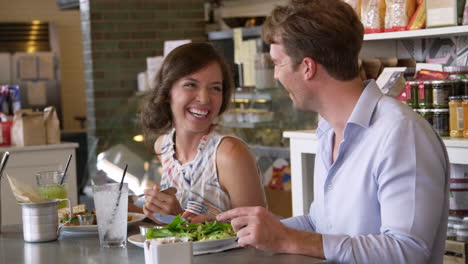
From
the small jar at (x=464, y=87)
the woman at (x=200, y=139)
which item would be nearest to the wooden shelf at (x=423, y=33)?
the small jar at (x=464, y=87)

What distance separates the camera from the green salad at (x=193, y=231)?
1.86 metres

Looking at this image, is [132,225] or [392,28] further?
[392,28]

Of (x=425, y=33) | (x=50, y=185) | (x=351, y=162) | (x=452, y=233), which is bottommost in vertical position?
(x=452, y=233)

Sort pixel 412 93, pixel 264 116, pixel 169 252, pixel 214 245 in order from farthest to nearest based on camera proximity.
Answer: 1. pixel 264 116
2. pixel 412 93
3. pixel 214 245
4. pixel 169 252

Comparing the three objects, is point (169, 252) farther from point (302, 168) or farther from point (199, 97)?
point (302, 168)

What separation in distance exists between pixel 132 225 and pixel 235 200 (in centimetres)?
46

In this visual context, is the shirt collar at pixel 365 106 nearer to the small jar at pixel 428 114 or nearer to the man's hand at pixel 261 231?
the man's hand at pixel 261 231

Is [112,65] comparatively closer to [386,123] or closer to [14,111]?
[14,111]

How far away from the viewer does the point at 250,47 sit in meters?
5.23

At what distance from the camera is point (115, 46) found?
6.72m

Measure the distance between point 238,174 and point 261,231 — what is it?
90cm

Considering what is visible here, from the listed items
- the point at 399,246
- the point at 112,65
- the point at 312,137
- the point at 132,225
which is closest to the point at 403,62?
the point at 312,137

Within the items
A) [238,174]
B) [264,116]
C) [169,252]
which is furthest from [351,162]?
[264,116]

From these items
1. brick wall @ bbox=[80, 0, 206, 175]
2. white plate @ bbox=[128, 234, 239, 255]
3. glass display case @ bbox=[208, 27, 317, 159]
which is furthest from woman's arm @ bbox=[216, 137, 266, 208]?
brick wall @ bbox=[80, 0, 206, 175]
